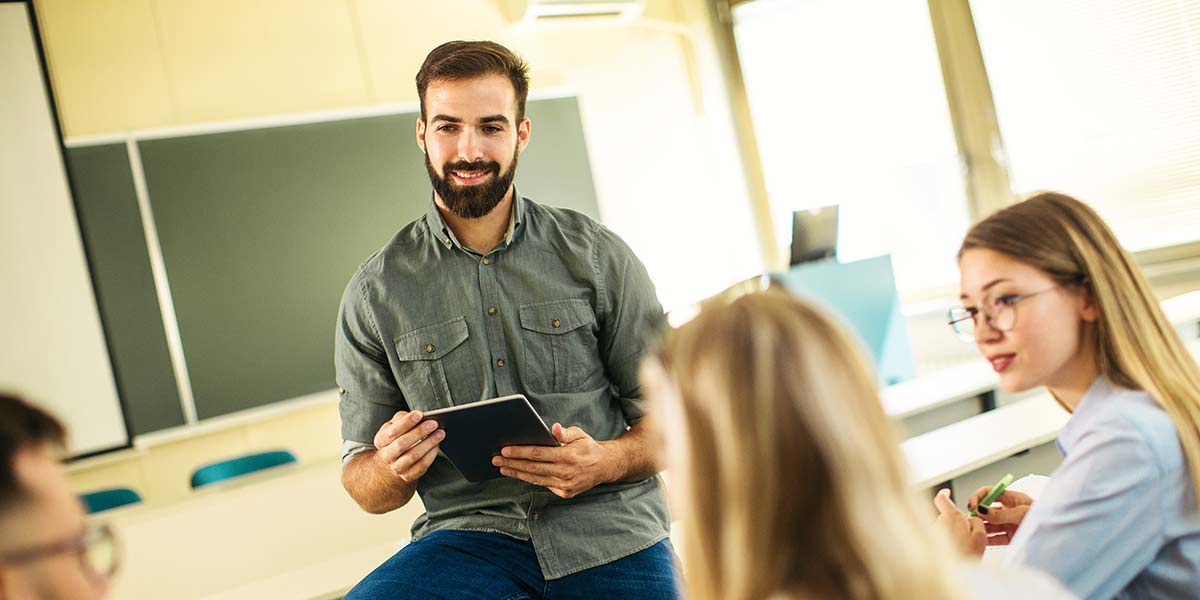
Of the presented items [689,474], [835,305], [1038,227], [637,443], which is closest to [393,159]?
[835,305]

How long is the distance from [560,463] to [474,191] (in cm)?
60

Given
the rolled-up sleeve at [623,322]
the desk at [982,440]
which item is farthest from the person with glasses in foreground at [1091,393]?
the rolled-up sleeve at [623,322]

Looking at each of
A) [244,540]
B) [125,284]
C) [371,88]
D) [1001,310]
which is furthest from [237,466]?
[1001,310]

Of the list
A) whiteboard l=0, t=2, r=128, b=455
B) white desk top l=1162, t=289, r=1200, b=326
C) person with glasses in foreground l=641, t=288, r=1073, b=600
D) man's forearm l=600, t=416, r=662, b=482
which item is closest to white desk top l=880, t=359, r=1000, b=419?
→ white desk top l=1162, t=289, r=1200, b=326

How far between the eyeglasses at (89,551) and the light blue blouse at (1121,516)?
44.0 inches

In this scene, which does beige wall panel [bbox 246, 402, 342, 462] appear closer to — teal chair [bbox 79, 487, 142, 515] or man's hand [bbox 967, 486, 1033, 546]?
teal chair [bbox 79, 487, 142, 515]

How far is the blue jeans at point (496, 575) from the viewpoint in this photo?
166 cm

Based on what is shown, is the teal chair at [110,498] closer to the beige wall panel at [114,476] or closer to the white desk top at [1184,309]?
the beige wall panel at [114,476]

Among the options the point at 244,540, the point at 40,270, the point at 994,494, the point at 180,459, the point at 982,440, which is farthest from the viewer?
the point at 180,459

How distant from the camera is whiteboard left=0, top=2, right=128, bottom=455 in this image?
3.97m

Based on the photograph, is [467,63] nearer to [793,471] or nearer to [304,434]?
[793,471]

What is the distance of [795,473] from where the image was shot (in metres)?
0.79

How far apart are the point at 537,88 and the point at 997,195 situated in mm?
2494

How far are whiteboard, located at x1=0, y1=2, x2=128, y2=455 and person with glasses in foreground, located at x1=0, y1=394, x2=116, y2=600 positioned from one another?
3.63m
